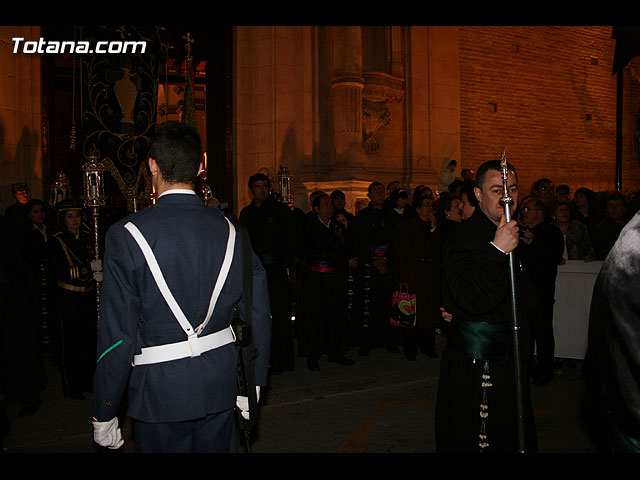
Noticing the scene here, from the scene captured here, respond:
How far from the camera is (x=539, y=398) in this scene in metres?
5.80

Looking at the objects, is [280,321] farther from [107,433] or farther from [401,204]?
[107,433]

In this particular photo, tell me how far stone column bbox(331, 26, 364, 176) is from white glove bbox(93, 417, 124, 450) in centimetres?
886

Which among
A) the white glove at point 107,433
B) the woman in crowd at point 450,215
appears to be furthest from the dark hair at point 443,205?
the white glove at point 107,433

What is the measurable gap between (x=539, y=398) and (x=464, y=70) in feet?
36.5

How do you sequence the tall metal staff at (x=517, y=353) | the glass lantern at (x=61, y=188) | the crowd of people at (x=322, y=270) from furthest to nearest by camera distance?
1. the glass lantern at (x=61, y=188)
2. the crowd of people at (x=322, y=270)
3. the tall metal staff at (x=517, y=353)

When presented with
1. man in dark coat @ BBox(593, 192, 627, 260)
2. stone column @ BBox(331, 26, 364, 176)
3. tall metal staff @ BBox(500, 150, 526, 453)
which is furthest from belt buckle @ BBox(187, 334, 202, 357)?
stone column @ BBox(331, 26, 364, 176)

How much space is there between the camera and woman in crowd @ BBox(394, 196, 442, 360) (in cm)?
740

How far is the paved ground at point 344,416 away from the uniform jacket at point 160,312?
229 centimetres

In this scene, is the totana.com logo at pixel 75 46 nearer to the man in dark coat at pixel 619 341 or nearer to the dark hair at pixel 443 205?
the dark hair at pixel 443 205

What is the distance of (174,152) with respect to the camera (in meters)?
2.47

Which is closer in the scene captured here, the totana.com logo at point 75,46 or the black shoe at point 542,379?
the black shoe at point 542,379

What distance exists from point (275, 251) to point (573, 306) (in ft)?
11.9

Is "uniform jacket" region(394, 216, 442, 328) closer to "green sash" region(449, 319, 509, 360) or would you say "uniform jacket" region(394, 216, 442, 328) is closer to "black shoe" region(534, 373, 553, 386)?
"black shoe" region(534, 373, 553, 386)

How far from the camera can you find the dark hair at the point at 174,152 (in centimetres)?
246
